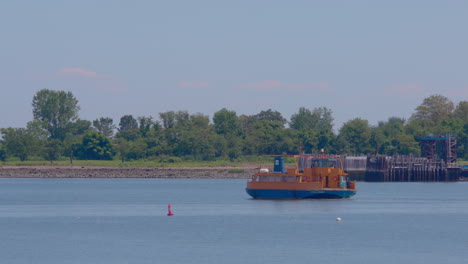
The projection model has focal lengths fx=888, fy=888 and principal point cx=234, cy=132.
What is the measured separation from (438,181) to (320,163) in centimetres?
9122

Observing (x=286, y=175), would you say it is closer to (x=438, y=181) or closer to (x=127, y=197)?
(x=127, y=197)

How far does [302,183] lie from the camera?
100 m

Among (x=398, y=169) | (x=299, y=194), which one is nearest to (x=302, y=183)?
(x=299, y=194)

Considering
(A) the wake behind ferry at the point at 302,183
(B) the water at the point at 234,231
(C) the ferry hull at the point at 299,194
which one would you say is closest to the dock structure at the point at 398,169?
(B) the water at the point at 234,231

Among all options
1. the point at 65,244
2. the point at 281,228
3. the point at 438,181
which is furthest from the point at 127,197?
the point at 438,181

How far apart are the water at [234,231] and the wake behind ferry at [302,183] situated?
4.62ft

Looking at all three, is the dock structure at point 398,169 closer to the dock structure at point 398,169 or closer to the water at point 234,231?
the dock structure at point 398,169

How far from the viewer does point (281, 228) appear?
76.3 metres

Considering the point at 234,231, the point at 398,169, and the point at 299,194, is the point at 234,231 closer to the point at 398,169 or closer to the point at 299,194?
the point at 299,194

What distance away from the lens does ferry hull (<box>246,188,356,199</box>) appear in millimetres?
100975

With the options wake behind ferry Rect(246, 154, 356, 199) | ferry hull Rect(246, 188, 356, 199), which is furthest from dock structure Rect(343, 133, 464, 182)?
wake behind ferry Rect(246, 154, 356, 199)

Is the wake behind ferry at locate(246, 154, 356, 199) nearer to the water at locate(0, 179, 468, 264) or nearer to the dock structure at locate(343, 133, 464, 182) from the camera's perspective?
the water at locate(0, 179, 468, 264)

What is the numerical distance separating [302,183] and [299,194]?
1.34 m

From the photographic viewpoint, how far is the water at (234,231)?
59094 millimetres
